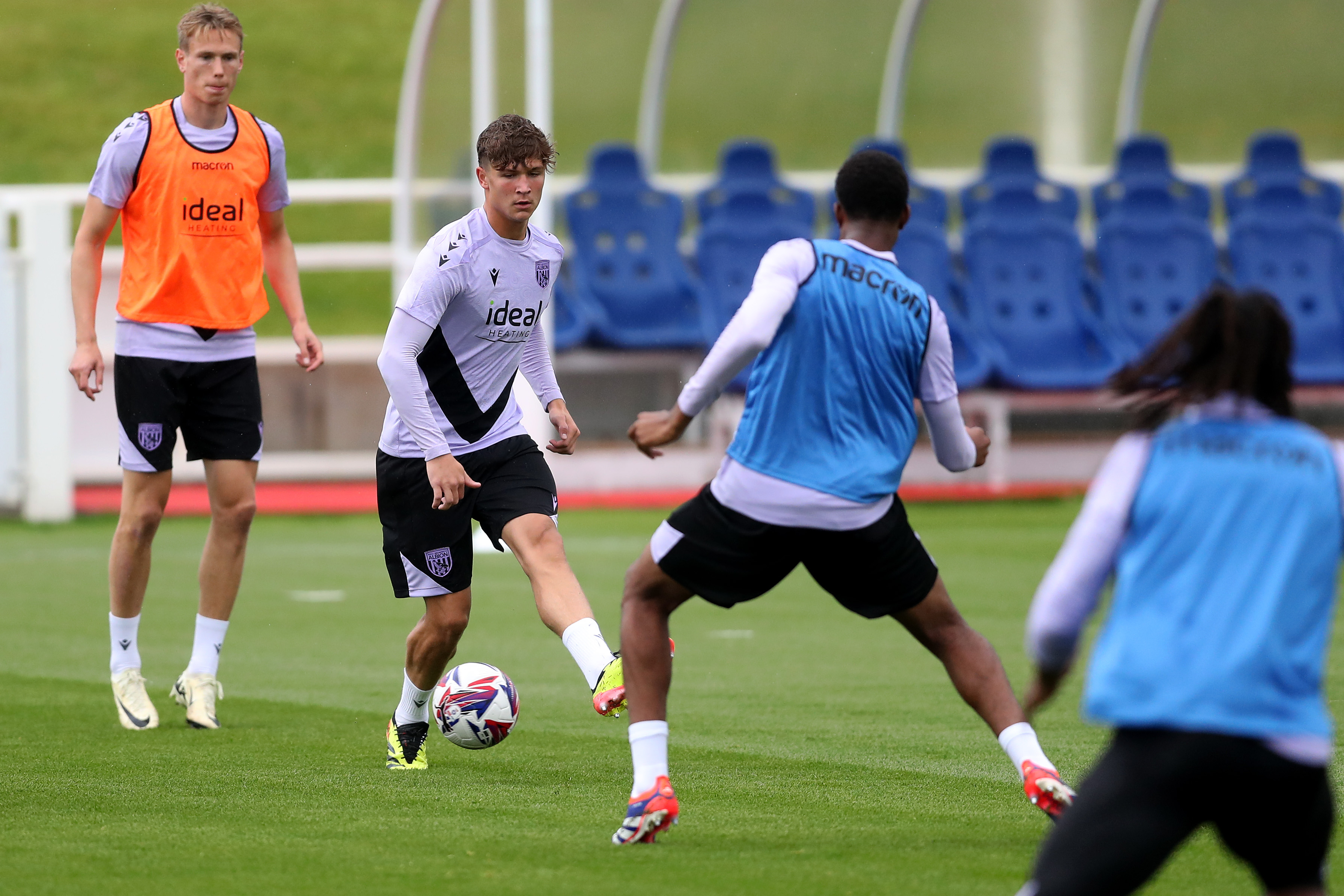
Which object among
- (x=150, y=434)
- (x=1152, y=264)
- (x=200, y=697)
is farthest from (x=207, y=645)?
(x=1152, y=264)

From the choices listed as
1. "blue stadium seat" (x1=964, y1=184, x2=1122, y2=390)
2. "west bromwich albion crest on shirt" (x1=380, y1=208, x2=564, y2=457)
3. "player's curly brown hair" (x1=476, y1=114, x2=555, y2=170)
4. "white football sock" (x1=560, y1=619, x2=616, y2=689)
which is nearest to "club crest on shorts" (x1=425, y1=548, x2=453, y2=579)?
"west bromwich albion crest on shirt" (x1=380, y1=208, x2=564, y2=457)

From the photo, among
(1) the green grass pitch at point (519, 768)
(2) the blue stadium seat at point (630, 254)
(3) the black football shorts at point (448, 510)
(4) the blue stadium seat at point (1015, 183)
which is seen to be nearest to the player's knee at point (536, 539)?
(3) the black football shorts at point (448, 510)

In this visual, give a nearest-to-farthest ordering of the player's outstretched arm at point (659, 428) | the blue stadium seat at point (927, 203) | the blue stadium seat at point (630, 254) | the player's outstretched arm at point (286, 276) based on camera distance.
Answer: the player's outstretched arm at point (659, 428) → the player's outstretched arm at point (286, 276) → the blue stadium seat at point (630, 254) → the blue stadium seat at point (927, 203)

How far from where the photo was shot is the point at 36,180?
45.2 m

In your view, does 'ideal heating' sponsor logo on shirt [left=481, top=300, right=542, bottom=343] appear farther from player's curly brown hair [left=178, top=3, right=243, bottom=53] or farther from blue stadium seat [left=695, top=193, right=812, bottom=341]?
blue stadium seat [left=695, top=193, right=812, bottom=341]

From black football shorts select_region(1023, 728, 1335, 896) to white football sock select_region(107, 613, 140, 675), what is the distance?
186 inches

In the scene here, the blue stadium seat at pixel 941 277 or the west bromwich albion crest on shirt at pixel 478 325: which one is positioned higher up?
the west bromwich albion crest on shirt at pixel 478 325

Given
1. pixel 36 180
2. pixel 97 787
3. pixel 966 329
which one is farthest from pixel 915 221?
pixel 36 180

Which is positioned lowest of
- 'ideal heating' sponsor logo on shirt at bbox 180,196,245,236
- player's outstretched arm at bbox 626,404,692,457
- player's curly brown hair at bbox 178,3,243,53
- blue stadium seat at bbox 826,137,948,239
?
blue stadium seat at bbox 826,137,948,239

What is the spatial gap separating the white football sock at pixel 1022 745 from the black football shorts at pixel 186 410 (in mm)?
3293

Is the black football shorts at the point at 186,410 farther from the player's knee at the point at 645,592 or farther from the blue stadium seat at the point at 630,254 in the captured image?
the blue stadium seat at the point at 630,254

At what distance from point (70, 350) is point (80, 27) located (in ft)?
Result: 140

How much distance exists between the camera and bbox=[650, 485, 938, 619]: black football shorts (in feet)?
16.8

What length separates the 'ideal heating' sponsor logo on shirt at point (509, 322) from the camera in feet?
20.8
